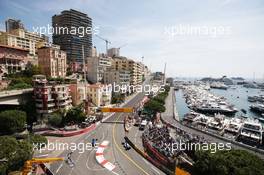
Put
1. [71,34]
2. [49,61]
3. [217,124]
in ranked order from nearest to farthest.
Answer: [217,124] → [49,61] → [71,34]

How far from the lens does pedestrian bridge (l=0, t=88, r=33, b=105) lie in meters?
40.7

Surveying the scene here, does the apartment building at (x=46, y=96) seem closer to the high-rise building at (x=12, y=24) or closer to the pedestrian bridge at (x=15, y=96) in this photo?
the pedestrian bridge at (x=15, y=96)

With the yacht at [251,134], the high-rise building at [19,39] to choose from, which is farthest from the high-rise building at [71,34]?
the yacht at [251,134]

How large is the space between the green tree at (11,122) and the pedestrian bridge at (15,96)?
4.02 m

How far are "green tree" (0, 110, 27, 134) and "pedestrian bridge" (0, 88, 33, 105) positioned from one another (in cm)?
402

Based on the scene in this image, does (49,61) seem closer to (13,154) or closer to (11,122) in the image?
(11,122)

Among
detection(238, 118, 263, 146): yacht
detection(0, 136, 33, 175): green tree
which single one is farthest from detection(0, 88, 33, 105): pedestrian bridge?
detection(238, 118, 263, 146): yacht

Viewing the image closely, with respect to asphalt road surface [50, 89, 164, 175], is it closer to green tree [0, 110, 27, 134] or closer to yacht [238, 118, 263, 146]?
green tree [0, 110, 27, 134]

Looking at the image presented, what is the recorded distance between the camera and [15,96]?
144ft

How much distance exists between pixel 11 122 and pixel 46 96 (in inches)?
403

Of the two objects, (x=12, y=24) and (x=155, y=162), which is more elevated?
(x=12, y=24)

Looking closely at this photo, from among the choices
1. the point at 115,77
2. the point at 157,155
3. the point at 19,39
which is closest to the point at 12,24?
the point at 19,39

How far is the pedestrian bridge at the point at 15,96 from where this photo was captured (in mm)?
40669

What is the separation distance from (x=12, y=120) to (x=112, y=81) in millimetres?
51935
